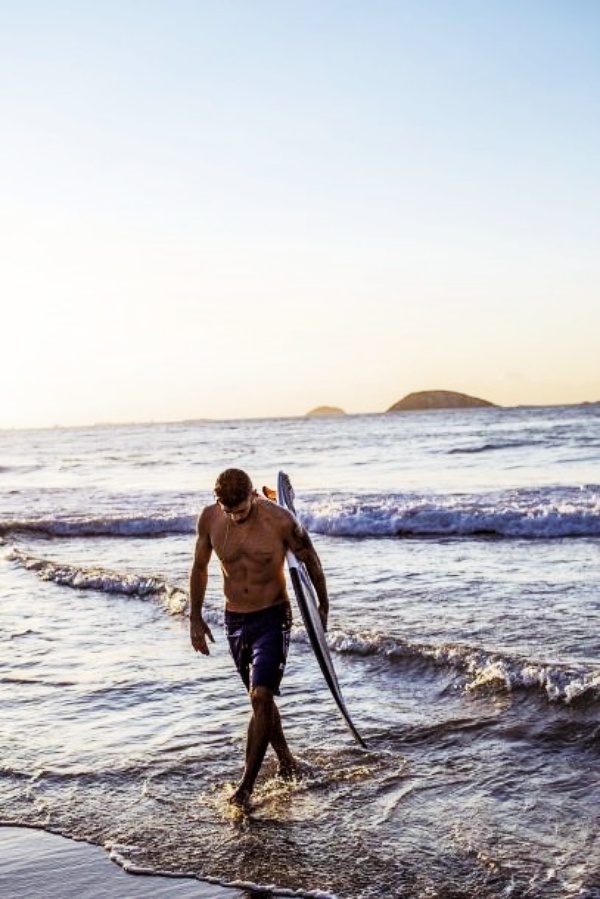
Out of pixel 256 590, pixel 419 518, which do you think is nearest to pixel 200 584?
pixel 256 590

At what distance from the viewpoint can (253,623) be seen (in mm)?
5578

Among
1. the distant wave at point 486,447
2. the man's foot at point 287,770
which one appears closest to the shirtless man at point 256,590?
the man's foot at point 287,770

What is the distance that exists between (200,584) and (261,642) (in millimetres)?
532

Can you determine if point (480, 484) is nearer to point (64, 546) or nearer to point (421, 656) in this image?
point (64, 546)

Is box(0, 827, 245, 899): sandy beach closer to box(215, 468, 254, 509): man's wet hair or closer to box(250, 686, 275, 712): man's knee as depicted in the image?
box(250, 686, 275, 712): man's knee

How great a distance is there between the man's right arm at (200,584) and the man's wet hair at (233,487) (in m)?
0.41

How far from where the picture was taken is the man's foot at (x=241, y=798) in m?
5.32

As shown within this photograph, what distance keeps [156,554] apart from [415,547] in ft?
14.2

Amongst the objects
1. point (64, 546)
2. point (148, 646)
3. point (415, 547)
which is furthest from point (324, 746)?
point (64, 546)

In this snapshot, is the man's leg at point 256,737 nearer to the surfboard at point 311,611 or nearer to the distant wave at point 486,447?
the surfboard at point 311,611

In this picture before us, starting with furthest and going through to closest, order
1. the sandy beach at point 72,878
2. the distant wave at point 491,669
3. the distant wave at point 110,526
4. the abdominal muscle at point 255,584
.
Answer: the distant wave at point 110,526 → the distant wave at point 491,669 → the abdominal muscle at point 255,584 → the sandy beach at point 72,878

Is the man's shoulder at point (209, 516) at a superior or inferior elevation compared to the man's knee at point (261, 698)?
superior

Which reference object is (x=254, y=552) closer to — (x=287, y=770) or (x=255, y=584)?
(x=255, y=584)

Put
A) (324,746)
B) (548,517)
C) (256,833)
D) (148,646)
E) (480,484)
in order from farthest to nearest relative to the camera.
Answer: (480,484) → (548,517) → (148,646) → (324,746) → (256,833)
